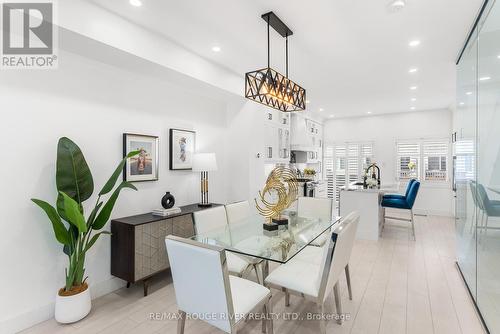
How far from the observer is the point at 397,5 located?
2291mm

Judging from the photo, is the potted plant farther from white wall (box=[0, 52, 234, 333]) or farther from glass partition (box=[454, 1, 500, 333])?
glass partition (box=[454, 1, 500, 333])

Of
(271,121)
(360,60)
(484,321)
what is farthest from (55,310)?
(360,60)

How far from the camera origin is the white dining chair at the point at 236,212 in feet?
10.1

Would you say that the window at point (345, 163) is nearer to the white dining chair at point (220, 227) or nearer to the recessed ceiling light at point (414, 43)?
the recessed ceiling light at point (414, 43)

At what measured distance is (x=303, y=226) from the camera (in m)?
2.76

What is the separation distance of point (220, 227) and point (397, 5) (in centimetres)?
273

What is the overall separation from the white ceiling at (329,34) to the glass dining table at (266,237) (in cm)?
212

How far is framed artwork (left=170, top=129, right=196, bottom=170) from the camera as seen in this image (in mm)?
3578

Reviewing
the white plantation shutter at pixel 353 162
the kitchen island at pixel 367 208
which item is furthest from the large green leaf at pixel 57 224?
the white plantation shutter at pixel 353 162

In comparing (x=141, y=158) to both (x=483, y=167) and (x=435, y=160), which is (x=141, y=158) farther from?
(x=435, y=160)

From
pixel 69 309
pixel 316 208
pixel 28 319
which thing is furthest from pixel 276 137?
pixel 28 319

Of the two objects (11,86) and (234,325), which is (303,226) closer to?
(234,325)

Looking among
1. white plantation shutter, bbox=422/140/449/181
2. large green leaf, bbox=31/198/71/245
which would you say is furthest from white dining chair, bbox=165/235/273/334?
white plantation shutter, bbox=422/140/449/181

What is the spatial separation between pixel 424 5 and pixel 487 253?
229 centimetres
